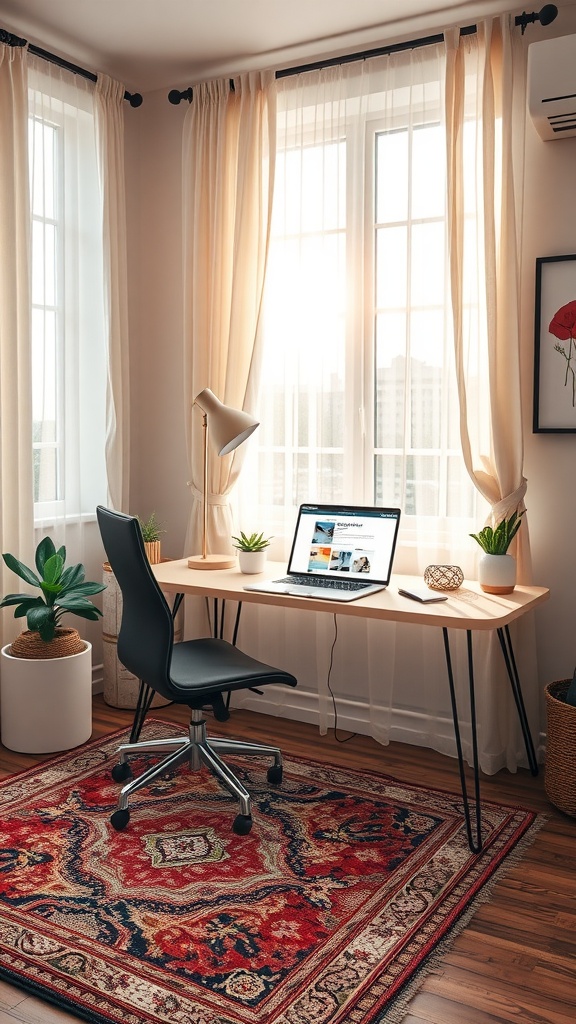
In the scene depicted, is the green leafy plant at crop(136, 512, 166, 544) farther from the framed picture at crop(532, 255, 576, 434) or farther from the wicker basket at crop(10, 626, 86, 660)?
the framed picture at crop(532, 255, 576, 434)

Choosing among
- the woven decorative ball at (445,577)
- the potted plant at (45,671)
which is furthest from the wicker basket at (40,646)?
the woven decorative ball at (445,577)

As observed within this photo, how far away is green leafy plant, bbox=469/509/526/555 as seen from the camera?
2.93m

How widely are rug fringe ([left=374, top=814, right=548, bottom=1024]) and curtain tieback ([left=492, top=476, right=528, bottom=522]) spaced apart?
1017mm

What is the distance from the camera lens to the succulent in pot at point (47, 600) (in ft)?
10.6

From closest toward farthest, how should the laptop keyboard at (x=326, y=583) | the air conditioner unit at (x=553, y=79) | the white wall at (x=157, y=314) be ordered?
the air conditioner unit at (x=553, y=79)
the laptop keyboard at (x=326, y=583)
the white wall at (x=157, y=314)

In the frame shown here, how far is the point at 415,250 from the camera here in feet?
10.9

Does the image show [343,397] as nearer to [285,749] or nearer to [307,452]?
[307,452]

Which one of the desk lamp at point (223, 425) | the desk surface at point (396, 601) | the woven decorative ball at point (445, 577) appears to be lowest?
the desk surface at point (396, 601)

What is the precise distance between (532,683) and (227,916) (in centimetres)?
146

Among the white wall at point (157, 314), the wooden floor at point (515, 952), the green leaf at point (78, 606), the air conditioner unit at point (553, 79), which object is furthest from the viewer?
the white wall at point (157, 314)

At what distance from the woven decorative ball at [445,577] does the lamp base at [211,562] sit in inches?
33.2

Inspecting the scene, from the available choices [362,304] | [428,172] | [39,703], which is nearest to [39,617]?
[39,703]

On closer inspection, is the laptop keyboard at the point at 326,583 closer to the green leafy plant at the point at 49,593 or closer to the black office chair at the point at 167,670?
the black office chair at the point at 167,670

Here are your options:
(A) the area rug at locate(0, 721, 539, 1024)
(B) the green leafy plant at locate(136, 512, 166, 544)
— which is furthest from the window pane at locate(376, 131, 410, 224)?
(A) the area rug at locate(0, 721, 539, 1024)
